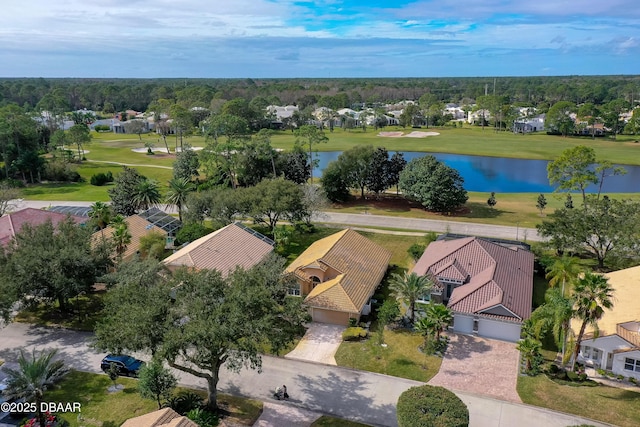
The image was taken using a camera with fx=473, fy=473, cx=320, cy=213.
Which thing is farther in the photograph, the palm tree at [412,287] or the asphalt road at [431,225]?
the asphalt road at [431,225]

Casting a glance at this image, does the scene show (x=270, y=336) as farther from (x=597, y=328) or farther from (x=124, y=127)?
(x=124, y=127)

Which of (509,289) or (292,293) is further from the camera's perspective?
(292,293)

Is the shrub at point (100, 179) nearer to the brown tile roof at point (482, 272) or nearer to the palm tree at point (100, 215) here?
the palm tree at point (100, 215)

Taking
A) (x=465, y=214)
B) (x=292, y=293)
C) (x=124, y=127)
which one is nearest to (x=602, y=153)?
(x=465, y=214)

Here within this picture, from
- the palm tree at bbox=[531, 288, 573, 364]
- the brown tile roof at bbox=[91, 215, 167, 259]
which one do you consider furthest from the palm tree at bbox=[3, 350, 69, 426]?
the palm tree at bbox=[531, 288, 573, 364]

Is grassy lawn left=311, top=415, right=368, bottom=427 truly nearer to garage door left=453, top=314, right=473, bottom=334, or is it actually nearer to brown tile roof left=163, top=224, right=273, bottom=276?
garage door left=453, top=314, right=473, bottom=334

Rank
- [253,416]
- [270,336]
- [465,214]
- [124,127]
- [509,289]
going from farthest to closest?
[124,127]
[465,214]
[509,289]
[253,416]
[270,336]

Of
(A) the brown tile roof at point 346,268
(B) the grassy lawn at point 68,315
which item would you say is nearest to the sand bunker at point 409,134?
(A) the brown tile roof at point 346,268
